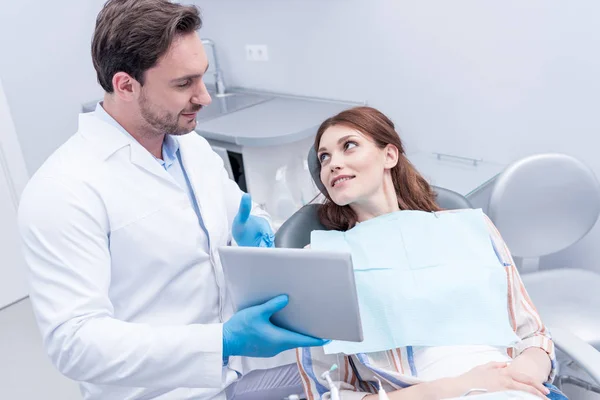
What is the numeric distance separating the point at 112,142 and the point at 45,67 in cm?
189

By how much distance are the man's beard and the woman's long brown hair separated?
1.36ft

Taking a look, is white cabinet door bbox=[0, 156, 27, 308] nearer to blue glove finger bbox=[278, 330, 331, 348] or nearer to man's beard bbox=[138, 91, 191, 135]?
man's beard bbox=[138, 91, 191, 135]

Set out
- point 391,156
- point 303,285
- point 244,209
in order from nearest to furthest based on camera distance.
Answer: point 303,285, point 244,209, point 391,156

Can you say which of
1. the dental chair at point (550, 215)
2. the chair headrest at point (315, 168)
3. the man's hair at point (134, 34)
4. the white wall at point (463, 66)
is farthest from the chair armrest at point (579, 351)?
the man's hair at point (134, 34)

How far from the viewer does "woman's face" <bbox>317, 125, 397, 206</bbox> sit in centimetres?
134

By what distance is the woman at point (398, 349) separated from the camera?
107cm

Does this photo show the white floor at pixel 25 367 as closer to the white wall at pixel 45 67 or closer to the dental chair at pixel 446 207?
the white wall at pixel 45 67

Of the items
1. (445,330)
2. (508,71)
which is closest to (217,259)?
(445,330)

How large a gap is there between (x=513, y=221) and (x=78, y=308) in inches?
48.7

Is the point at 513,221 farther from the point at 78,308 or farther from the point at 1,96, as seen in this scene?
the point at 1,96

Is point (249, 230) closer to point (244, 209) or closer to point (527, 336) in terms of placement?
point (244, 209)

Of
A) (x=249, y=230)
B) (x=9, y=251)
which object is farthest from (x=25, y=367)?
(x=249, y=230)

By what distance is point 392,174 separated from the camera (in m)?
1.48

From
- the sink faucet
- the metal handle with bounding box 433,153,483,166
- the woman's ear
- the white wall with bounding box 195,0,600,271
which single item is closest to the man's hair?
the woman's ear
